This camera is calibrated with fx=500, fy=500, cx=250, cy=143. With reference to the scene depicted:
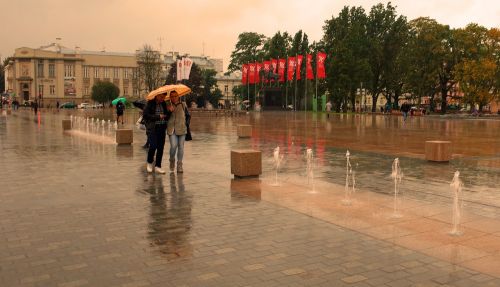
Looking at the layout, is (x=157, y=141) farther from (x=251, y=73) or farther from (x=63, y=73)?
(x=63, y=73)

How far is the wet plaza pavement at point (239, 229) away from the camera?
4766 mm

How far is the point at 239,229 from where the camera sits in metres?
6.39

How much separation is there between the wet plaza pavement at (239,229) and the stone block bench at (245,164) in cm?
27

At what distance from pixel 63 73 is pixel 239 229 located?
452ft

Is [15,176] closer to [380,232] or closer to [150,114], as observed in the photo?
[150,114]

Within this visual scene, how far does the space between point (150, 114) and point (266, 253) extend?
6.28m

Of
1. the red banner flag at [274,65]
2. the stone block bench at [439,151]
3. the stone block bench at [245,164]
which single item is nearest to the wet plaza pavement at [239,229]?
the stone block bench at [245,164]

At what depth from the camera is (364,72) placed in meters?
65.6

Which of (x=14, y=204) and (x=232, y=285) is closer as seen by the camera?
(x=232, y=285)

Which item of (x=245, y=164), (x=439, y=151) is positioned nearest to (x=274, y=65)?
(x=439, y=151)

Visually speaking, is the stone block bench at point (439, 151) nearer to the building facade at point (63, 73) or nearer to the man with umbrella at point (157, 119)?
the man with umbrella at point (157, 119)

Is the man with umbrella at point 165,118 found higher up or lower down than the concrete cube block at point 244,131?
higher up

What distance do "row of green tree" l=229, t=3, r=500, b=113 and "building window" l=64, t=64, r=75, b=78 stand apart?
249 feet

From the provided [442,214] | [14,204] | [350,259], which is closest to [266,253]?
[350,259]
